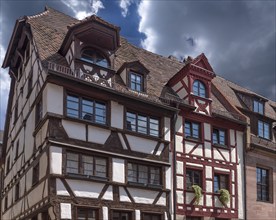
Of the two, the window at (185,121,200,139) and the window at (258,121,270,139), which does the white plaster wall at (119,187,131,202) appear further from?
the window at (258,121,270,139)

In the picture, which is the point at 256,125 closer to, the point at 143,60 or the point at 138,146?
the point at 143,60

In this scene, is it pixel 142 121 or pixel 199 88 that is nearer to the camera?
pixel 142 121

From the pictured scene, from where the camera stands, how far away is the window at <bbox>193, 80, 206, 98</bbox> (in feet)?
81.9

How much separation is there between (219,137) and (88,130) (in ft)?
27.7

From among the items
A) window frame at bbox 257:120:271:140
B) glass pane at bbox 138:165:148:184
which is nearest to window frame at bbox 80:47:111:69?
glass pane at bbox 138:165:148:184

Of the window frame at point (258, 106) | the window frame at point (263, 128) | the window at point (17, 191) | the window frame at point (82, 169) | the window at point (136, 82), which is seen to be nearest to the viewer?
the window frame at point (82, 169)

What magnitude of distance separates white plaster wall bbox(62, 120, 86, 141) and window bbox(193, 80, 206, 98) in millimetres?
7566

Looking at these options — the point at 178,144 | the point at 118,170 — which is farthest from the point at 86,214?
the point at 178,144

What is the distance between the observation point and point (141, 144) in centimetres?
2159

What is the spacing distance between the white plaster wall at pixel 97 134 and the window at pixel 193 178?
5.17m

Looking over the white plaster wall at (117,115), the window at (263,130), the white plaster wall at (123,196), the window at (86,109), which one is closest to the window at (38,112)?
the window at (86,109)

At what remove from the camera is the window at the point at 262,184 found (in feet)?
87.9

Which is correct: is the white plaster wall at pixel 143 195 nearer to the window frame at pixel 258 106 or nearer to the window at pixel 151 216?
the window at pixel 151 216

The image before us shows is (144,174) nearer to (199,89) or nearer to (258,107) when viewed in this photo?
(199,89)
